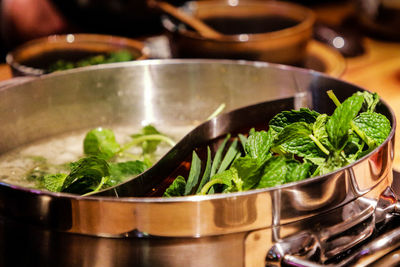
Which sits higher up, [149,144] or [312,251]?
[149,144]

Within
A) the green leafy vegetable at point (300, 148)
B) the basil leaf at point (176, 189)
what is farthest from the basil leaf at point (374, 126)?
the basil leaf at point (176, 189)

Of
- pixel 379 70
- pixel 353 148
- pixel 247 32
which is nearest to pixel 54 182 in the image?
pixel 353 148

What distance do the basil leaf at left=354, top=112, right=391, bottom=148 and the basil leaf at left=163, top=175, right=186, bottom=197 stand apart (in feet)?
0.77

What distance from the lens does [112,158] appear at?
93 cm

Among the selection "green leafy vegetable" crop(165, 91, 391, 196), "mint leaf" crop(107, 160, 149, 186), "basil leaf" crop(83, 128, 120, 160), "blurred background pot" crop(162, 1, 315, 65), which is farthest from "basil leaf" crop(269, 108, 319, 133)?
"blurred background pot" crop(162, 1, 315, 65)

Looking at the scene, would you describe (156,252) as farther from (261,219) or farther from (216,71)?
(216,71)

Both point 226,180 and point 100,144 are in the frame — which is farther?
point 100,144

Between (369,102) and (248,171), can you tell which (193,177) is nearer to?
(248,171)

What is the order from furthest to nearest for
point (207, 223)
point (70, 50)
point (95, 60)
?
point (70, 50)
point (95, 60)
point (207, 223)

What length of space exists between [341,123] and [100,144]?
1.48 ft

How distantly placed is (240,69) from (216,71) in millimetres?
47

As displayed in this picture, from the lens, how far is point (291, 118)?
698mm

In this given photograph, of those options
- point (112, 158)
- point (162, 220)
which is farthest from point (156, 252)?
point (112, 158)

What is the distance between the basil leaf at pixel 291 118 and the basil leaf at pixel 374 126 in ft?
0.19
